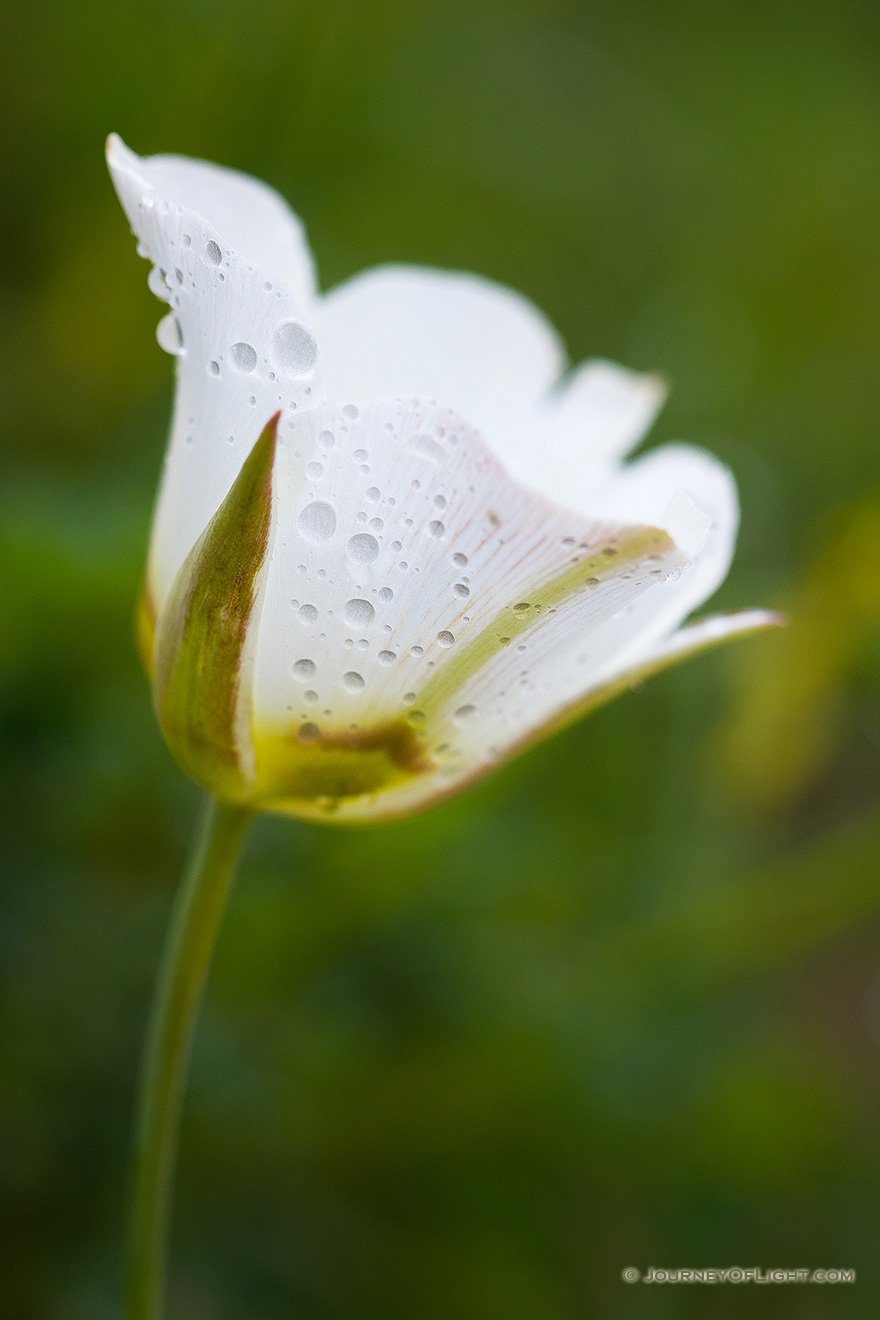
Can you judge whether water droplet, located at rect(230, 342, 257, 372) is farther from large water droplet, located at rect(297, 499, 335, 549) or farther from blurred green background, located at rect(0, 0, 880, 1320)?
blurred green background, located at rect(0, 0, 880, 1320)

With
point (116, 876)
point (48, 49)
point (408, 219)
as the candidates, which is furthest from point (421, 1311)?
point (48, 49)

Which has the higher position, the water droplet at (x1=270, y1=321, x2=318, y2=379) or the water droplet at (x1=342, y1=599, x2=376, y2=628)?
the water droplet at (x1=270, y1=321, x2=318, y2=379)

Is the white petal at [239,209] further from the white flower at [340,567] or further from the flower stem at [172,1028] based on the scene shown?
the flower stem at [172,1028]

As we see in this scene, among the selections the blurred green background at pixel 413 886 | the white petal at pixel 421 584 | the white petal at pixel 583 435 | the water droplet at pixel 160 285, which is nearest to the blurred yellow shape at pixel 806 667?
the blurred green background at pixel 413 886

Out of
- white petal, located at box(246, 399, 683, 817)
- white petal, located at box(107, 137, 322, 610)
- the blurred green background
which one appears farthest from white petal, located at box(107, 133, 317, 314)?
the blurred green background

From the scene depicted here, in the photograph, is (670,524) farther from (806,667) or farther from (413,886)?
(806,667)

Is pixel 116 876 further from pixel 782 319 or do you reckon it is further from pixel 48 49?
pixel 782 319

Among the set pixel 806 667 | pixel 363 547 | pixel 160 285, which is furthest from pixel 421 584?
pixel 806 667
